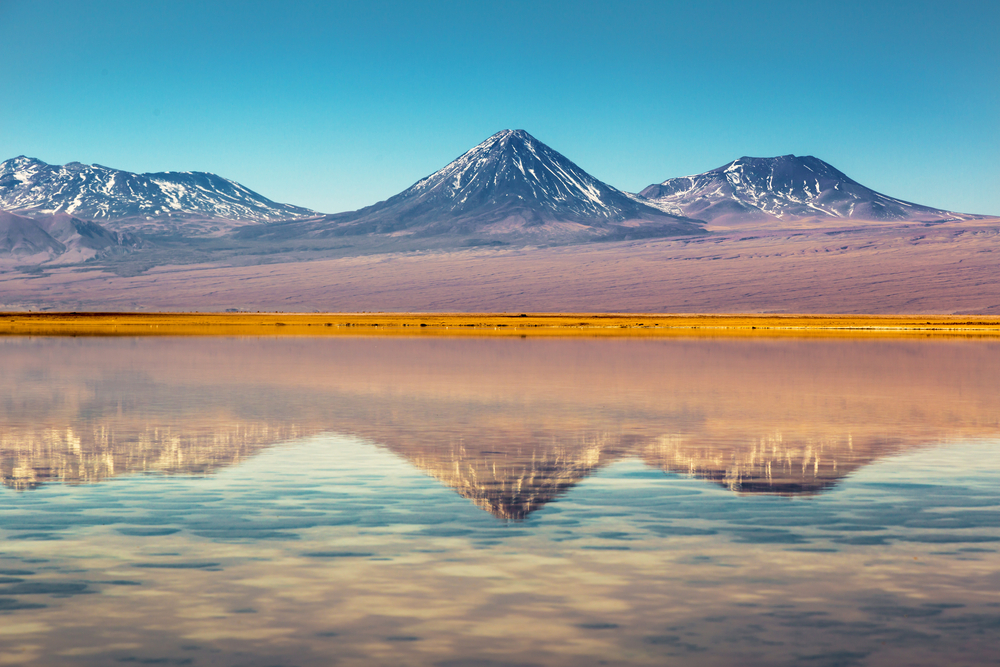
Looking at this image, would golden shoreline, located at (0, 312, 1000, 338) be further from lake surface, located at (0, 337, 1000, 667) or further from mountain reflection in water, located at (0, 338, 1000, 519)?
lake surface, located at (0, 337, 1000, 667)

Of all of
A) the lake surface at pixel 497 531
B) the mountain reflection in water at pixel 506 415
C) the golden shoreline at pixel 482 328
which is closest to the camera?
the lake surface at pixel 497 531

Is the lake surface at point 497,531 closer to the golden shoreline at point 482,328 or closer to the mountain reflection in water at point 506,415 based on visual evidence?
the mountain reflection in water at point 506,415

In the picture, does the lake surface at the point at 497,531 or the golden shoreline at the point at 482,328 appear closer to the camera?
the lake surface at the point at 497,531

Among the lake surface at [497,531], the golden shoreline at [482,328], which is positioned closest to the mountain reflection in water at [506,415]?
the lake surface at [497,531]

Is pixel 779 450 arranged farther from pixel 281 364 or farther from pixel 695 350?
pixel 695 350

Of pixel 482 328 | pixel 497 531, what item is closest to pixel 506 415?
pixel 497 531

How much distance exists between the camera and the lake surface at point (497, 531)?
7.77 m

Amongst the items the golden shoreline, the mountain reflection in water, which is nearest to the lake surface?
the mountain reflection in water

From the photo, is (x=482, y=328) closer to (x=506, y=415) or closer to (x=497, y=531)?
(x=506, y=415)

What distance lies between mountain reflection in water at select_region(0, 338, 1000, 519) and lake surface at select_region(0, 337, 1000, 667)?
0.12 m

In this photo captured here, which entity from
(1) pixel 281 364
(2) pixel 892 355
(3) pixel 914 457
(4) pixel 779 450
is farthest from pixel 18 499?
(2) pixel 892 355

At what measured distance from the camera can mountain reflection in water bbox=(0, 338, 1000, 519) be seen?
50.9 ft

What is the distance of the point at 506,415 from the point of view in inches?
875

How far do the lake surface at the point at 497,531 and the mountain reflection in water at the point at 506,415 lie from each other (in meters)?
0.12
